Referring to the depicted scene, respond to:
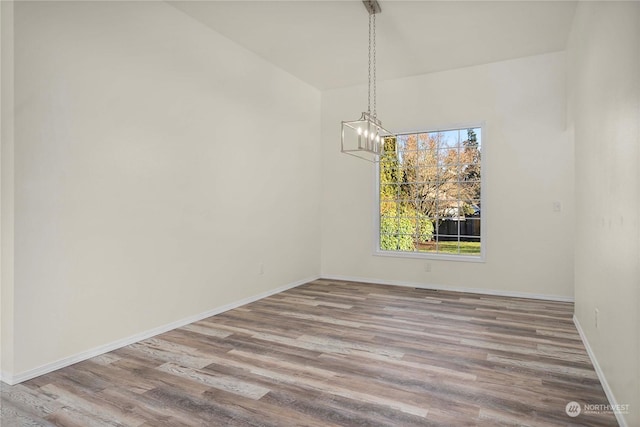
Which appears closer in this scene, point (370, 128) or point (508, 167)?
point (370, 128)

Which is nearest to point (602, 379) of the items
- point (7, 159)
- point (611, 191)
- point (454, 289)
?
point (611, 191)

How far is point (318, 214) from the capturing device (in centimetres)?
611

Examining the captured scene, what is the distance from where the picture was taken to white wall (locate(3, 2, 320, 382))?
8.55 feet

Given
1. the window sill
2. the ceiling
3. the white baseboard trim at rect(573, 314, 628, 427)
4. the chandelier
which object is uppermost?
the ceiling

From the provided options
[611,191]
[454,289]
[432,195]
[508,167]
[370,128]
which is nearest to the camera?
[611,191]

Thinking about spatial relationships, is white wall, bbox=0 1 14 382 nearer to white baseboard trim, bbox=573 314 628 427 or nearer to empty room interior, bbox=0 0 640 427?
empty room interior, bbox=0 0 640 427

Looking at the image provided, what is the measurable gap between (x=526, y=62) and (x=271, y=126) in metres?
3.24

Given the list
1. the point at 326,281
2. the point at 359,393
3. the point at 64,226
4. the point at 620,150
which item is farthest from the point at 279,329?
the point at 620,150

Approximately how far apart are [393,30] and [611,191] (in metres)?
2.66

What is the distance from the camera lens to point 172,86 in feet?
11.9

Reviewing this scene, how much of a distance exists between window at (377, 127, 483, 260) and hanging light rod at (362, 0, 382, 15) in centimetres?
182

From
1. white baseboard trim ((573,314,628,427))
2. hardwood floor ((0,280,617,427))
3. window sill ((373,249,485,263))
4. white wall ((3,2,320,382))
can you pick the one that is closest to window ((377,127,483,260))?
window sill ((373,249,485,263))

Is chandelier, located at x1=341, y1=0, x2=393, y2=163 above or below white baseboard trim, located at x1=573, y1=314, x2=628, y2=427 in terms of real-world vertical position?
above

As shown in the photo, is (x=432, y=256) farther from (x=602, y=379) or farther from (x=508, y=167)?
(x=602, y=379)
